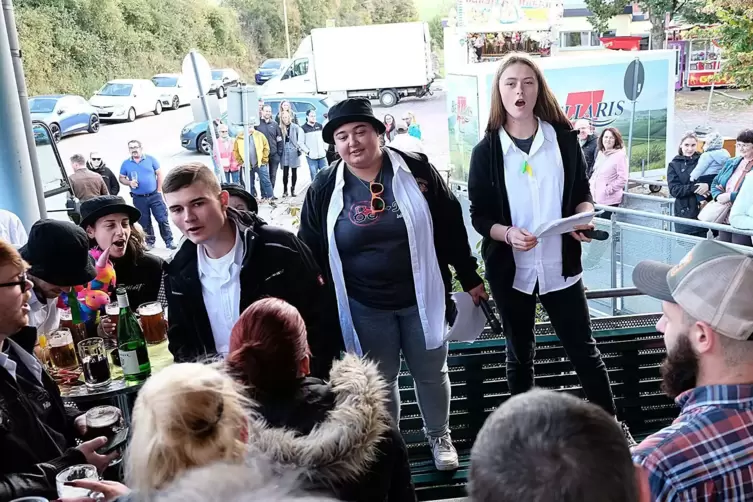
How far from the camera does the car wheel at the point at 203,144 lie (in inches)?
526

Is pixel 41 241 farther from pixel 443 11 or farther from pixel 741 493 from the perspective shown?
pixel 443 11

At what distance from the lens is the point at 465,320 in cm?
266

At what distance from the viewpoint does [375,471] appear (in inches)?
59.8

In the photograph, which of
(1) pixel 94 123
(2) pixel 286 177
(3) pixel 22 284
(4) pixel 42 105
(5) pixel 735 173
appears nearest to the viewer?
(3) pixel 22 284

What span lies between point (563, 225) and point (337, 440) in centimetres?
150

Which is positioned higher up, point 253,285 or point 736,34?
point 736,34

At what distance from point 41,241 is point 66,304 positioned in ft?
1.71

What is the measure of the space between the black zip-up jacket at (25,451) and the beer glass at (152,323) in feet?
2.50

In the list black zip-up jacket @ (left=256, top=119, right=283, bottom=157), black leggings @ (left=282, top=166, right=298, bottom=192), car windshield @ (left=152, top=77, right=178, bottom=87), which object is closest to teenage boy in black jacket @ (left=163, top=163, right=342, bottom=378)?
black zip-up jacket @ (left=256, top=119, right=283, bottom=157)

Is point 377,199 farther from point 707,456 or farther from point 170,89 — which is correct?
point 170,89

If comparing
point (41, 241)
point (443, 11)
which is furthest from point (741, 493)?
point (443, 11)

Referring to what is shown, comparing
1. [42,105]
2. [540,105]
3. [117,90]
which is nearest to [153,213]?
[42,105]

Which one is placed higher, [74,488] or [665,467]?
[665,467]

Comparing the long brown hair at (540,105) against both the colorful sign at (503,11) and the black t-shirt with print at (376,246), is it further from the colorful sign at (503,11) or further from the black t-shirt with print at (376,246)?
the colorful sign at (503,11)
